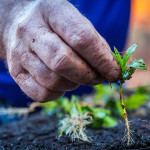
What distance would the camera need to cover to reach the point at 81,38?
1.93 ft

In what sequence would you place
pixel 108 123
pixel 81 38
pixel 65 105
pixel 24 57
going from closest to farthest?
pixel 81 38
pixel 24 57
pixel 108 123
pixel 65 105

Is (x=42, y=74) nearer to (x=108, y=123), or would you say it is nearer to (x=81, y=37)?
(x=81, y=37)

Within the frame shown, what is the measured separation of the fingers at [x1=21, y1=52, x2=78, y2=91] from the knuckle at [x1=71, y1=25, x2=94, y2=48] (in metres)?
0.13

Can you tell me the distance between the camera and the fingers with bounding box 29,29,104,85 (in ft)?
1.95

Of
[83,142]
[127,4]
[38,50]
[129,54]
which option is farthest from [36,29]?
[127,4]

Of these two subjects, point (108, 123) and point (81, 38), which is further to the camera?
point (108, 123)

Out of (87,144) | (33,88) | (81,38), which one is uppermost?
(81,38)

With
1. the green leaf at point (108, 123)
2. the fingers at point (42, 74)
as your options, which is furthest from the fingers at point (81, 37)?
the green leaf at point (108, 123)

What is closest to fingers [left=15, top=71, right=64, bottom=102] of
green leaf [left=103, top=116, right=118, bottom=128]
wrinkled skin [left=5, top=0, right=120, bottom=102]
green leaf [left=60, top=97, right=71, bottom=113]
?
wrinkled skin [left=5, top=0, right=120, bottom=102]

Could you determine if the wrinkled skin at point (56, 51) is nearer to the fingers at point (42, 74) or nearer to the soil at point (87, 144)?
the fingers at point (42, 74)

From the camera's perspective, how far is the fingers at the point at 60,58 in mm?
595

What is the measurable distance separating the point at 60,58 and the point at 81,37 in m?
0.09

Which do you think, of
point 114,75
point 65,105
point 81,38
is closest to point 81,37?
point 81,38

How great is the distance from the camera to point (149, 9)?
20.0 ft
